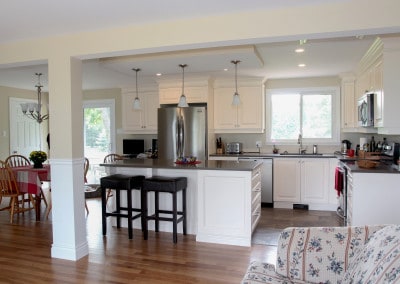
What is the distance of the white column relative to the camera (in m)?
3.40

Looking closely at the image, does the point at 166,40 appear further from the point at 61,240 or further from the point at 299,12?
the point at 61,240

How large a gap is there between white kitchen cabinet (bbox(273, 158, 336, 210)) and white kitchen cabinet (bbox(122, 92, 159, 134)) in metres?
2.69

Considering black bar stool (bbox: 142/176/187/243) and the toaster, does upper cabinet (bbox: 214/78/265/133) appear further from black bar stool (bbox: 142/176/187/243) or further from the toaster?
black bar stool (bbox: 142/176/187/243)

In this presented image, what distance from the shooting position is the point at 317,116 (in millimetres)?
6223

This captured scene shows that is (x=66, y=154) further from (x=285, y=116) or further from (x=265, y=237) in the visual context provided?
(x=285, y=116)

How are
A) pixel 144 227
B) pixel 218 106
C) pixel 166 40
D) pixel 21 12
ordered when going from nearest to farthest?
pixel 21 12
pixel 166 40
pixel 144 227
pixel 218 106

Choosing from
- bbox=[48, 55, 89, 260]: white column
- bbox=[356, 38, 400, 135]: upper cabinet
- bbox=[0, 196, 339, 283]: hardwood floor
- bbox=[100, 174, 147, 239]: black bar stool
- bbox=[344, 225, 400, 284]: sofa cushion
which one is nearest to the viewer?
bbox=[344, 225, 400, 284]: sofa cushion

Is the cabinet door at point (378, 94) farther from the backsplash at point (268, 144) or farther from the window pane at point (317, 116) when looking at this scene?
the window pane at point (317, 116)

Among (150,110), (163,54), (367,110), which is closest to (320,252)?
(367,110)

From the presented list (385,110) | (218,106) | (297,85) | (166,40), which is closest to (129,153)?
(218,106)

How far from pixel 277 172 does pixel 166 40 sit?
3477 mm

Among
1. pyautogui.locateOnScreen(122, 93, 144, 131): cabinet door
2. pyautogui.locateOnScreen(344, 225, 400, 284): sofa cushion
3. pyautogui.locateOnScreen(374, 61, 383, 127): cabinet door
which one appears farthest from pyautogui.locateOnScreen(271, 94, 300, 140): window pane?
pyautogui.locateOnScreen(344, 225, 400, 284): sofa cushion

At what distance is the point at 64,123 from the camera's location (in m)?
3.41

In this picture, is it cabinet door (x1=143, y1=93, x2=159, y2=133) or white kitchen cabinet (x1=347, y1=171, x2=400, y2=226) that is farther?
cabinet door (x1=143, y1=93, x2=159, y2=133)
